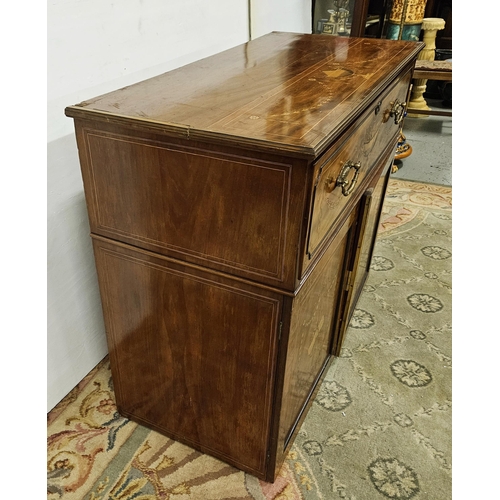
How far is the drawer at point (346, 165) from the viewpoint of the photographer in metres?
0.68

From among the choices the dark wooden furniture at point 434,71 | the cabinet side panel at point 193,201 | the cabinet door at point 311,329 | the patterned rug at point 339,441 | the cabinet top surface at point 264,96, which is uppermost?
the cabinet top surface at point 264,96

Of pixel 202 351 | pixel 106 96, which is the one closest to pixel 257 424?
pixel 202 351

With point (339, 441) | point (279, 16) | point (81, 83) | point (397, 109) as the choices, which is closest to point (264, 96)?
point (81, 83)

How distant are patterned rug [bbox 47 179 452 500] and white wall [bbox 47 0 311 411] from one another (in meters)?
0.12

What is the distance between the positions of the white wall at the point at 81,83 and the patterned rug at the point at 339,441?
125 millimetres

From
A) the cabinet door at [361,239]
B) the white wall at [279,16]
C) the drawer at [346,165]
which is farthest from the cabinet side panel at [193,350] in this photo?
the white wall at [279,16]

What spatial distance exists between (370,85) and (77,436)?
3.07 feet

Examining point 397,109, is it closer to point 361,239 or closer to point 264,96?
point 361,239

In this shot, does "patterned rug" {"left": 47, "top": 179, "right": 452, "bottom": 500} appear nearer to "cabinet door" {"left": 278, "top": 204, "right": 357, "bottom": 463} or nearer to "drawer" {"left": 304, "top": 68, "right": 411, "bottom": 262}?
"cabinet door" {"left": 278, "top": 204, "right": 357, "bottom": 463}

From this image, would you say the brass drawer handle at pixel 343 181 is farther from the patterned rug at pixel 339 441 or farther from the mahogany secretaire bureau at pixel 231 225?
the patterned rug at pixel 339 441

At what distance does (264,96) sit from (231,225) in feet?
0.80

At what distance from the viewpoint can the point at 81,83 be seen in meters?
0.90

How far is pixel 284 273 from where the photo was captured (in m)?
0.69

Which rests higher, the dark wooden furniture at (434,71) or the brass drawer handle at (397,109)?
the brass drawer handle at (397,109)
